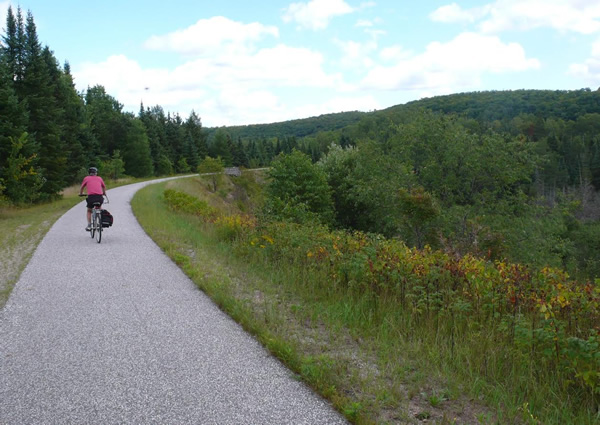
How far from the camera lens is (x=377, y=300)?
5.61m

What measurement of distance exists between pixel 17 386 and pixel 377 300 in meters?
3.88

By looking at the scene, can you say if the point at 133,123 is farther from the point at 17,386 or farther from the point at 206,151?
the point at 17,386

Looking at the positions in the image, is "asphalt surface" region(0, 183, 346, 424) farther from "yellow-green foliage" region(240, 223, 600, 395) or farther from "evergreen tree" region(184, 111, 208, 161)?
"evergreen tree" region(184, 111, 208, 161)

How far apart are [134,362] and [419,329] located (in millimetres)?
2937

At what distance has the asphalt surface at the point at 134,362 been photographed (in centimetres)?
323

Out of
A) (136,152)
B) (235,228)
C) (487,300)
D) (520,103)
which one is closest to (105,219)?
(235,228)

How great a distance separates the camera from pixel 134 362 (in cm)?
402

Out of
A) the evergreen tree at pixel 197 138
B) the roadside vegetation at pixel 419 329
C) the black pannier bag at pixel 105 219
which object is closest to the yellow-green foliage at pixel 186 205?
the black pannier bag at pixel 105 219

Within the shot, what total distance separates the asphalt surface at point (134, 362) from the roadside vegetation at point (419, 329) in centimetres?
33

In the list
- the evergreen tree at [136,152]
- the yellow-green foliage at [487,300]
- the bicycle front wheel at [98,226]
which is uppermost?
the evergreen tree at [136,152]

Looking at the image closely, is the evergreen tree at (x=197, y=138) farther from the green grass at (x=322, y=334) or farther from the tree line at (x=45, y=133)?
the green grass at (x=322, y=334)

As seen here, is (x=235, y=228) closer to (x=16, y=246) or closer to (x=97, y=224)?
(x=97, y=224)

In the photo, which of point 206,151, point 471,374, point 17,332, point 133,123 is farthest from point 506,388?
point 206,151

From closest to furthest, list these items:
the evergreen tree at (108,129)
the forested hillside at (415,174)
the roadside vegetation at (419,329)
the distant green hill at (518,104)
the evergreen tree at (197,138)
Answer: the roadside vegetation at (419,329) → the forested hillside at (415,174) → the evergreen tree at (108,129) → the evergreen tree at (197,138) → the distant green hill at (518,104)
